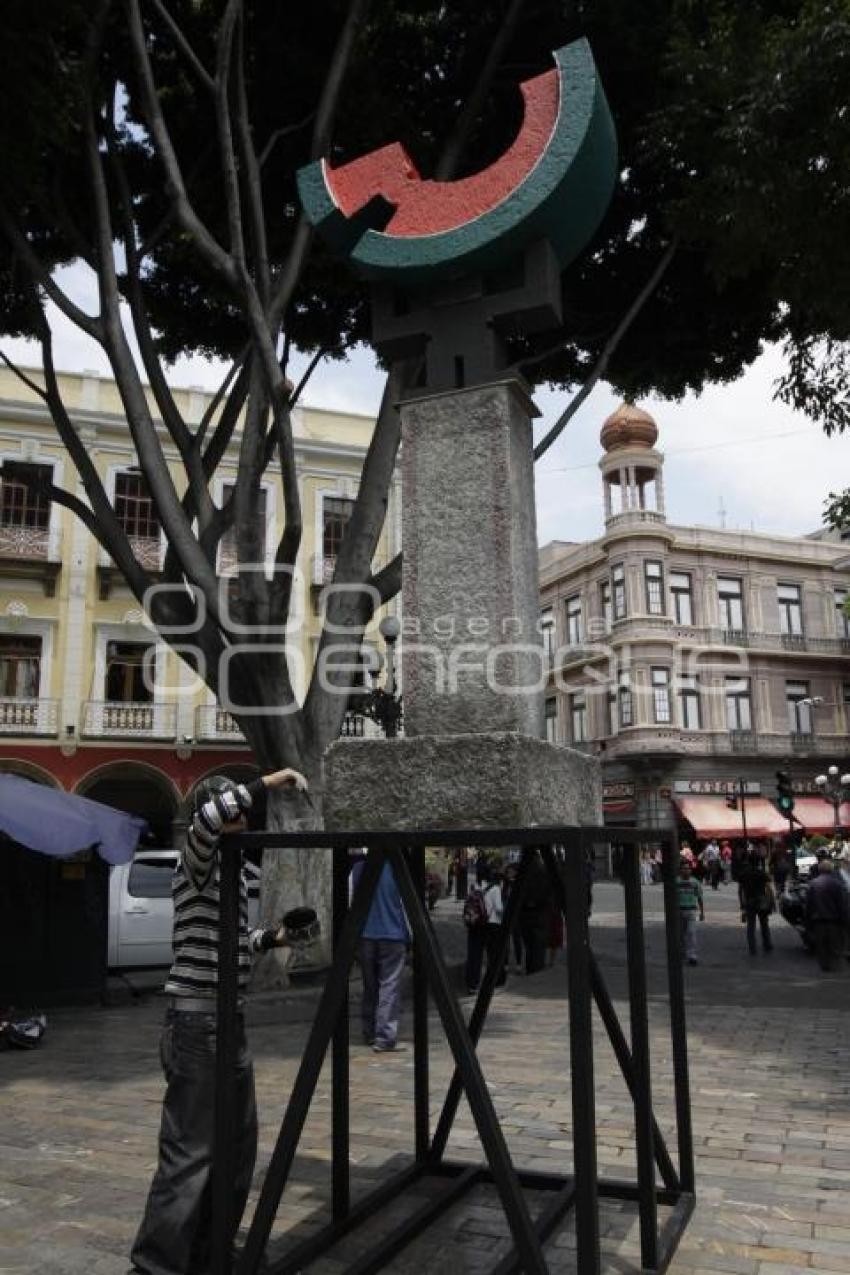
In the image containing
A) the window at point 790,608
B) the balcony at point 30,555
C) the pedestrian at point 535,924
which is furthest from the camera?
the window at point 790,608

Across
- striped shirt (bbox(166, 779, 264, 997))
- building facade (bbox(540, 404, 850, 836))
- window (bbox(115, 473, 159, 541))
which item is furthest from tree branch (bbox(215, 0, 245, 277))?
building facade (bbox(540, 404, 850, 836))

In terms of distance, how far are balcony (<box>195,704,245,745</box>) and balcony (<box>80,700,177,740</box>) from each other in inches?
22.5

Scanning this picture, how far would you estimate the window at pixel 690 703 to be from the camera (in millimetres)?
34750

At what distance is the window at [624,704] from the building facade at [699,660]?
7 cm

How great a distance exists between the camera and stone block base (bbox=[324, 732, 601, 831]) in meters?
3.46

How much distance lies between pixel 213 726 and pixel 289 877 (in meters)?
13.6

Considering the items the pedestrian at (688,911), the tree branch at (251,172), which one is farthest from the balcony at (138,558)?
the pedestrian at (688,911)

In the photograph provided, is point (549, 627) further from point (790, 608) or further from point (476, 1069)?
point (476, 1069)

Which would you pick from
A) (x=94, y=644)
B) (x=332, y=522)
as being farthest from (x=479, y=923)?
(x=332, y=522)

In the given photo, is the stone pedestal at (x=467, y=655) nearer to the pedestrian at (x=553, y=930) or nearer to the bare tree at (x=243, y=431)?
the bare tree at (x=243, y=431)

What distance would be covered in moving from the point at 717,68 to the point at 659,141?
3.30ft

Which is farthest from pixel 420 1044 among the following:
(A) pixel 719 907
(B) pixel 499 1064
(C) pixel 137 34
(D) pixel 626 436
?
(D) pixel 626 436

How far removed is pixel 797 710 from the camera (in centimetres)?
3644

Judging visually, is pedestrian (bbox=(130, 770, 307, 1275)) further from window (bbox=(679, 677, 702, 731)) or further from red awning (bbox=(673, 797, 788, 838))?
window (bbox=(679, 677, 702, 731))
